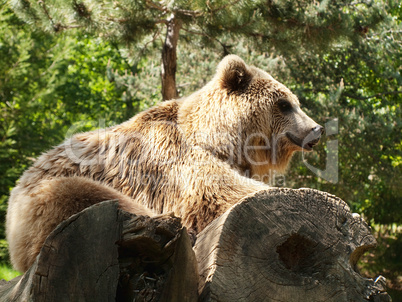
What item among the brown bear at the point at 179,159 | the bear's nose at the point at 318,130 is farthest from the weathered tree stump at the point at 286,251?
the bear's nose at the point at 318,130

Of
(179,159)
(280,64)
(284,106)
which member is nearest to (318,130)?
(284,106)

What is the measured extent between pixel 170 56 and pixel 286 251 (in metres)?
5.10

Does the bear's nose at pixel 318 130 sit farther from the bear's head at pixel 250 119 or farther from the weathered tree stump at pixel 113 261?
the weathered tree stump at pixel 113 261

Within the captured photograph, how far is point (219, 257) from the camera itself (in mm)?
2027

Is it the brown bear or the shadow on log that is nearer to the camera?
the shadow on log

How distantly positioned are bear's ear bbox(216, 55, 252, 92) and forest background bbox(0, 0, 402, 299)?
160cm

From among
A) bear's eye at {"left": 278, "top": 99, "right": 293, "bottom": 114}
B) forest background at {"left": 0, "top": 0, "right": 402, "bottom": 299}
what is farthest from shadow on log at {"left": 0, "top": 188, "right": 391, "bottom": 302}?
forest background at {"left": 0, "top": 0, "right": 402, "bottom": 299}

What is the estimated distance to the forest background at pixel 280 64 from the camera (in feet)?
20.6

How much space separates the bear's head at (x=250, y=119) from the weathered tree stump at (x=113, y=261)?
178 centimetres

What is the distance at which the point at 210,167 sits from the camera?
3373 mm

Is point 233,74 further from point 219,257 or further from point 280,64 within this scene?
point 280,64

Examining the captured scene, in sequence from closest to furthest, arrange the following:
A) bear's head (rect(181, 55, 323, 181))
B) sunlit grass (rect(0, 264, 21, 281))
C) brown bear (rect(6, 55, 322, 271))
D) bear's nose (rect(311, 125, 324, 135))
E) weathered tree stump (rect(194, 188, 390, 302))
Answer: weathered tree stump (rect(194, 188, 390, 302)), brown bear (rect(6, 55, 322, 271)), bear's head (rect(181, 55, 323, 181)), bear's nose (rect(311, 125, 324, 135)), sunlit grass (rect(0, 264, 21, 281))

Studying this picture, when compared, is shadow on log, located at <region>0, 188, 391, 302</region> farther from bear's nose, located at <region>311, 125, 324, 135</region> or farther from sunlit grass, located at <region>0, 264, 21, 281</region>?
sunlit grass, located at <region>0, 264, 21, 281</region>

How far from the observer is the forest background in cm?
627
